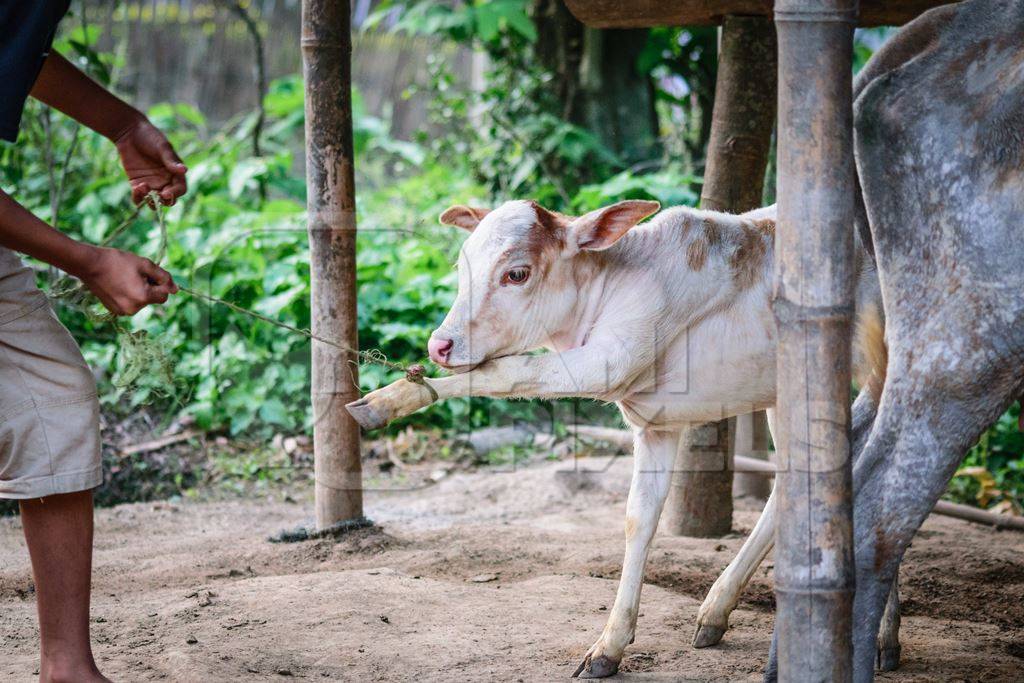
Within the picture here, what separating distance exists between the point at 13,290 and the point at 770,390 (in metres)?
2.18

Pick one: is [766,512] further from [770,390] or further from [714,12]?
[714,12]

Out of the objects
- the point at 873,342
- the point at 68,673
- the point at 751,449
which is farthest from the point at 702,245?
the point at 751,449

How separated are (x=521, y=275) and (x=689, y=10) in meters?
1.45

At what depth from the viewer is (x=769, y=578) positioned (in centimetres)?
434

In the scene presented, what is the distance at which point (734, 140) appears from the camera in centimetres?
461

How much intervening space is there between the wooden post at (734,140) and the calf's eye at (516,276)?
1.43 metres

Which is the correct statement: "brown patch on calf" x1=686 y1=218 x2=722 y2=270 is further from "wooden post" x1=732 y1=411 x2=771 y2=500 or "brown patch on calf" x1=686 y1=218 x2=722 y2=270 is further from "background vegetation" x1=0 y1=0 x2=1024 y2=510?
"background vegetation" x1=0 y1=0 x2=1024 y2=510

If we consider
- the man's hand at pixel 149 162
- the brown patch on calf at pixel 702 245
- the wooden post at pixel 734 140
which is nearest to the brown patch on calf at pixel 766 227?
the brown patch on calf at pixel 702 245

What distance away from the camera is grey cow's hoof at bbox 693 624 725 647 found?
354 cm

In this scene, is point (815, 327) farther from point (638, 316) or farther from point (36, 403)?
point (36, 403)

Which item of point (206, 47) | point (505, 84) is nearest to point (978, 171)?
point (505, 84)

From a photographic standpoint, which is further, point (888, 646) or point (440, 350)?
point (888, 646)

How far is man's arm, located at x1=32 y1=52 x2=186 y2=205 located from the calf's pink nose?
2.79 feet

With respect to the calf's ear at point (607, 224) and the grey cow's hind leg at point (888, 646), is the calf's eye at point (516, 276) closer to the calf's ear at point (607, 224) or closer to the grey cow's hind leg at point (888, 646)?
the calf's ear at point (607, 224)
